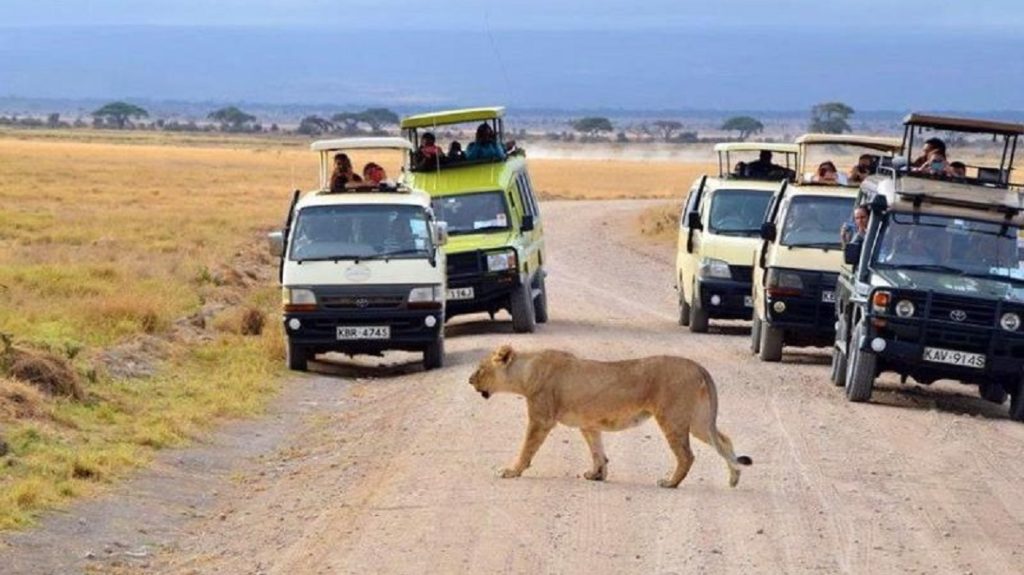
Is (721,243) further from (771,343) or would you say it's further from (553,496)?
(553,496)

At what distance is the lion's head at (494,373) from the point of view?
41.8 ft

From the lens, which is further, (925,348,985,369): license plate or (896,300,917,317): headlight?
(896,300,917,317): headlight

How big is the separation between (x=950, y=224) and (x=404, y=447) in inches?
245

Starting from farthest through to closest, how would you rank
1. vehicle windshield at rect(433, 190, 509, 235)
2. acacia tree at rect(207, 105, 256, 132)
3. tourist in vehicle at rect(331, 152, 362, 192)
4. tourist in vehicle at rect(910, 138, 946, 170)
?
1. acacia tree at rect(207, 105, 256, 132)
2. vehicle windshield at rect(433, 190, 509, 235)
3. tourist in vehicle at rect(331, 152, 362, 192)
4. tourist in vehicle at rect(910, 138, 946, 170)

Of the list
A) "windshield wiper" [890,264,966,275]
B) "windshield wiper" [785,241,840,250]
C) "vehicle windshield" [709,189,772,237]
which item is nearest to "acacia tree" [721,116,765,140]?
"vehicle windshield" [709,189,772,237]

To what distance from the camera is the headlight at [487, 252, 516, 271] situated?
900 inches

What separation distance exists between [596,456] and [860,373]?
→ 17.7 feet

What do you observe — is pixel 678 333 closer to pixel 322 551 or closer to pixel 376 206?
pixel 376 206

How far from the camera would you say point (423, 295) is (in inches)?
768

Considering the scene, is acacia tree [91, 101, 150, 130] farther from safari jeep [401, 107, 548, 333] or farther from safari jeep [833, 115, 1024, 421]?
safari jeep [833, 115, 1024, 421]

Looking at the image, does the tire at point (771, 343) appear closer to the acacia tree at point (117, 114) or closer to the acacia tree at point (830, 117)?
the acacia tree at point (830, 117)

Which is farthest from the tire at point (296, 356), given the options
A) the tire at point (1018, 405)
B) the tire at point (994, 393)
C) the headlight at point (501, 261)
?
Result: the tire at point (1018, 405)

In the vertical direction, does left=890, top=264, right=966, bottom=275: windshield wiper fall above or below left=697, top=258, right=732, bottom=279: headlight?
above

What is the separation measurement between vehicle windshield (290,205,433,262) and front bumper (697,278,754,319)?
500 cm
